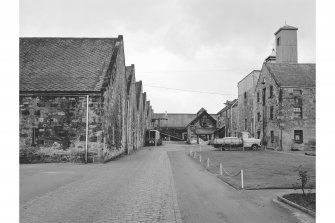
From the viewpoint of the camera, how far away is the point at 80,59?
2544cm

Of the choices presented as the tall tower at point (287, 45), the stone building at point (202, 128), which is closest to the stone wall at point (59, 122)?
the tall tower at point (287, 45)

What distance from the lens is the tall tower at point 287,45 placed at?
144 feet

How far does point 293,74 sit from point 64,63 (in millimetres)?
27007

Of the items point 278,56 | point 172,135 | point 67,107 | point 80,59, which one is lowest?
point 172,135

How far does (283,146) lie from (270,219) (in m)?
30.6

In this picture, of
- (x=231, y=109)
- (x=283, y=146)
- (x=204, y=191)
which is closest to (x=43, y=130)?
(x=204, y=191)

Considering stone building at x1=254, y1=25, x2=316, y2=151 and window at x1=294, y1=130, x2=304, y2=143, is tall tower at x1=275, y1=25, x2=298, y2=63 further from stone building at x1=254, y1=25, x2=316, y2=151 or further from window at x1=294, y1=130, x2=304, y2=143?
window at x1=294, y1=130, x2=304, y2=143

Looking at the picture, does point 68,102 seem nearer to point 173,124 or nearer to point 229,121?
point 229,121

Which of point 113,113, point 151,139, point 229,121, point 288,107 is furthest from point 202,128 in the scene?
point 113,113

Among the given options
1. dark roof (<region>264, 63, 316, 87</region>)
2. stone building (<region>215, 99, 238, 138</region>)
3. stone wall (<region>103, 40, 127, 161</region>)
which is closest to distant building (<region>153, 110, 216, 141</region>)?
stone building (<region>215, 99, 238, 138</region>)

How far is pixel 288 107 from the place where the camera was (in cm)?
3662

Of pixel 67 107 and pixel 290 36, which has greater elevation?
pixel 290 36
